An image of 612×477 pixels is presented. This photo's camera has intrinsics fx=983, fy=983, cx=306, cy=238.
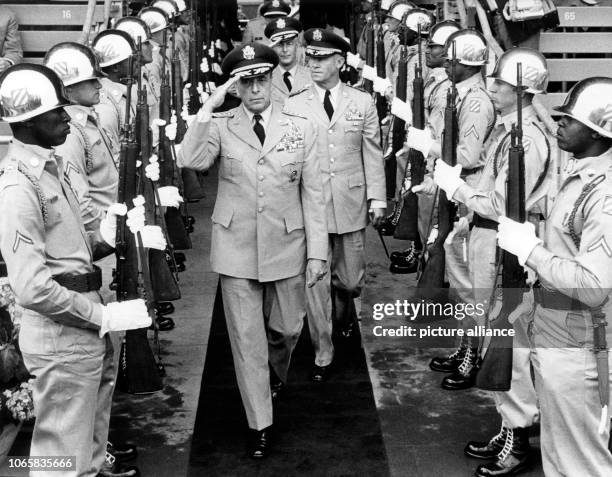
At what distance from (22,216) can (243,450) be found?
197 cm

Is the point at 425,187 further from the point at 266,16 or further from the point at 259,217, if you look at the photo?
the point at 266,16

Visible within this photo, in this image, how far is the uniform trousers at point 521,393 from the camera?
4699 mm

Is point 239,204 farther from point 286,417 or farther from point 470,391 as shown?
point 470,391

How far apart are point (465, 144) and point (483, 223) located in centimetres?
75

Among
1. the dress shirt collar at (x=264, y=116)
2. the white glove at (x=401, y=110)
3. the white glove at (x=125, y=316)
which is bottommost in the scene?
the white glove at (x=125, y=316)

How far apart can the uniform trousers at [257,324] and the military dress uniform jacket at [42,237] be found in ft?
3.67

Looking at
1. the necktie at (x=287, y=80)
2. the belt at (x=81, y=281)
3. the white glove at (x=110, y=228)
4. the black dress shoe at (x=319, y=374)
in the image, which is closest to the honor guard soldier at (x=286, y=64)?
the necktie at (x=287, y=80)

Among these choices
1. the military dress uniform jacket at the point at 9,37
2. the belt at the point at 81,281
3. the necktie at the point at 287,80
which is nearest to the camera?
the belt at the point at 81,281

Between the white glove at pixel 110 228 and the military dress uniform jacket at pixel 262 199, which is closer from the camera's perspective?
the white glove at pixel 110 228

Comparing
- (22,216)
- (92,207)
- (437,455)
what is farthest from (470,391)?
(22,216)

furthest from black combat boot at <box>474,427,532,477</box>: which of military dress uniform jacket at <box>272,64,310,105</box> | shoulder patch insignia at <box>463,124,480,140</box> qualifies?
military dress uniform jacket at <box>272,64,310,105</box>

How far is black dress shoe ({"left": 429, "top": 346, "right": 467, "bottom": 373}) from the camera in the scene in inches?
240

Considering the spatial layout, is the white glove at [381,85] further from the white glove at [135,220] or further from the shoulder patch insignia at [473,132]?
the white glove at [135,220]

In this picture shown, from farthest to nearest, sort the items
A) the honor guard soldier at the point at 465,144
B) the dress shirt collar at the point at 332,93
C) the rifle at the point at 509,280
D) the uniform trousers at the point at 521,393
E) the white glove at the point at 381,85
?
the white glove at the point at 381,85
the dress shirt collar at the point at 332,93
the honor guard soldier at the point at 465,144
the uniform trousers at the point at 521,393
the rifle at the point at 509,280
